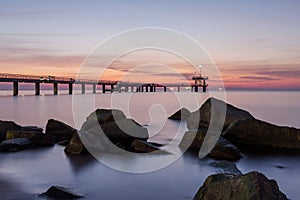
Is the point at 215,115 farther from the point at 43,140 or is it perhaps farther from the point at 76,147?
the point at 43,140

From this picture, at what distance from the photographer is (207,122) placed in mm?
17953

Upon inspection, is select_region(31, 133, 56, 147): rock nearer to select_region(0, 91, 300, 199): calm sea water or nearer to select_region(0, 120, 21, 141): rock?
select_region(0, 91, 300, 199): calm sea water

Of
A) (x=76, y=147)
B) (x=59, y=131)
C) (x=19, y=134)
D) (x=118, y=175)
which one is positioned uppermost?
(x=19, y=134)

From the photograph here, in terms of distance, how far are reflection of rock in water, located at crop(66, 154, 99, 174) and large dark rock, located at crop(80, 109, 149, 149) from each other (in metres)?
1.74

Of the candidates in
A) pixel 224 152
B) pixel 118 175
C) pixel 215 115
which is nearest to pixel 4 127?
pixel 118 175

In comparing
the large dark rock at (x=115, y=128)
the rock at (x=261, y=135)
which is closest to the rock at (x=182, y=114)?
the large dark rock at (x=115, y=128)

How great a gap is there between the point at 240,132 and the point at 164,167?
15.8 ft

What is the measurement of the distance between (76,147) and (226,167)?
18.6 feet

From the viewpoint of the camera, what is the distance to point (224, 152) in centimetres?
1298

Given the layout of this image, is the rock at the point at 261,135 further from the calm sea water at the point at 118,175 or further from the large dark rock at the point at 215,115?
the large dark rock at the point at 215,115

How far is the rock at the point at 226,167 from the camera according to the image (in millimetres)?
9628

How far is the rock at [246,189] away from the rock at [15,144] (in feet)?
30.1

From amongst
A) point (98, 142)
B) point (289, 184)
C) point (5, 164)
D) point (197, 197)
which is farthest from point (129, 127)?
point (197, 197)

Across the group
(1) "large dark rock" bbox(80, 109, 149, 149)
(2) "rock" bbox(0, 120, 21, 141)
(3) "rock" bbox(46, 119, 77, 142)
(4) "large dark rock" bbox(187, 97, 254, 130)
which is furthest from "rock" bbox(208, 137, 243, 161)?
(2) "rock" bbox(0, 120, 21, 141)
